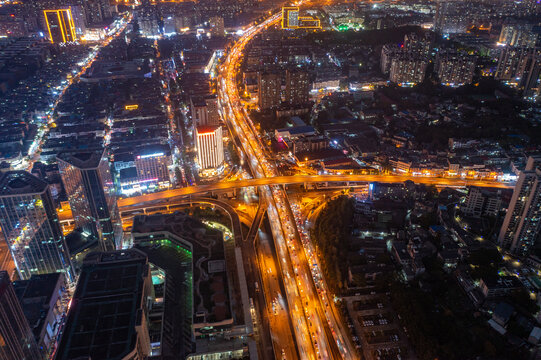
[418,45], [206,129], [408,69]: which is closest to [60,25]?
[206,129]

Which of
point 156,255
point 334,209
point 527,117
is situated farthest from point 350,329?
point 527,117

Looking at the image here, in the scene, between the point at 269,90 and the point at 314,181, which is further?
the point at 269,90

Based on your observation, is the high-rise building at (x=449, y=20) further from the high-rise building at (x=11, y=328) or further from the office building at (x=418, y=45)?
the high-rise building at (x=11, y=328)

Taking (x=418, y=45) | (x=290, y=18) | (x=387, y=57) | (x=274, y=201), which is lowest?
(x=274, y=201)

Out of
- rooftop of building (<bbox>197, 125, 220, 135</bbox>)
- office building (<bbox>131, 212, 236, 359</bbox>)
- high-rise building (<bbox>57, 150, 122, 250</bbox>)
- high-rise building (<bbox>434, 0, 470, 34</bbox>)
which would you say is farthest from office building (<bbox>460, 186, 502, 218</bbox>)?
high-rise building (<bbox>434, 0, 470, 34</bbox>)

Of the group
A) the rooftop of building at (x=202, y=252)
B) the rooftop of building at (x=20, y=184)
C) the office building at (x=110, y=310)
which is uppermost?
the rooftop of building at (x=20, y=184)

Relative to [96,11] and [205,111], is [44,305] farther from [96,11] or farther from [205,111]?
[96,11]

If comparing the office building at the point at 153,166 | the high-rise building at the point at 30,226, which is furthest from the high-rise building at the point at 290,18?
the high-rise building at the point at 30,226

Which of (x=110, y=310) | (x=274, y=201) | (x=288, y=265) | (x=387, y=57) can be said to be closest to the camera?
(x=110, y=310)
